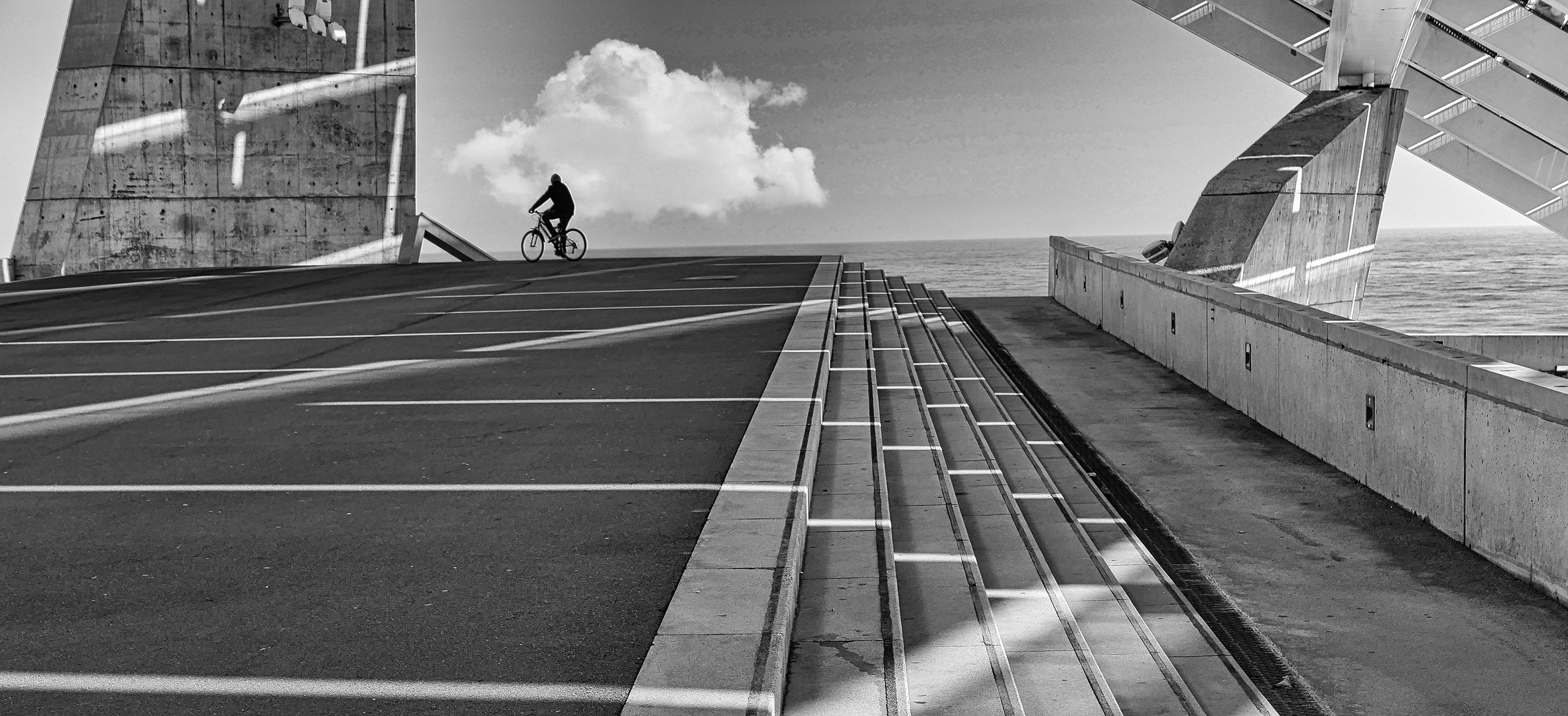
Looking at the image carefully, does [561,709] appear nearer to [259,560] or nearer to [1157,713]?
[259,560]

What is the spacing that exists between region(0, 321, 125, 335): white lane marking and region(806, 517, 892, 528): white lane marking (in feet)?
37.8

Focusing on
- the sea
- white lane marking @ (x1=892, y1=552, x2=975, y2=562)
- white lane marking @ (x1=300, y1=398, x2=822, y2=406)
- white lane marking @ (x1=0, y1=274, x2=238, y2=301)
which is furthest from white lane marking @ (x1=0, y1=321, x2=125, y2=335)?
the sea

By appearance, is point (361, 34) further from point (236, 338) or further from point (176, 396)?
point (176, 396)

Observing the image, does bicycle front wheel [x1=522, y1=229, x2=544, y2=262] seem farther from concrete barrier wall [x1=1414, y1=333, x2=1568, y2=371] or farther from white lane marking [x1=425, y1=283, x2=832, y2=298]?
concrete barrier wall [x1=1414, y1=333, x2=1568, y2=371]

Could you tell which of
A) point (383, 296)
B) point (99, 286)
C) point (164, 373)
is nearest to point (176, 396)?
point (164, 373)

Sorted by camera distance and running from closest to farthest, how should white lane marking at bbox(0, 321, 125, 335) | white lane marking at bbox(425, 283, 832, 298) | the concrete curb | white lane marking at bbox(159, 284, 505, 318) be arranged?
the concrete curb < white lane marking at bbox(0, 321, 125, 335) < white lane marking at bbox(159, 284, 505, 318) < white lane marking at bbox(425, 283, 832, 298)

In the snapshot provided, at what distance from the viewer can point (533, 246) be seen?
29.7 metres

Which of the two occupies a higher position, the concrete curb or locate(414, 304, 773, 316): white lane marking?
locate(414, 304, 773, 316): white lane marking

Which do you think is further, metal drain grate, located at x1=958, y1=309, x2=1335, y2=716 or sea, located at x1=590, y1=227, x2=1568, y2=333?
sea, located at x1=590, y1=227, x2=1568, y2=333

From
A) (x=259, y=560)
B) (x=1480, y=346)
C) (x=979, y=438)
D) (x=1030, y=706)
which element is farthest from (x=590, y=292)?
(x=1480, y=346)

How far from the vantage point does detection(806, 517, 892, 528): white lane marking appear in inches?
226

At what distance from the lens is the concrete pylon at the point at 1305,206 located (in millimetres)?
22094

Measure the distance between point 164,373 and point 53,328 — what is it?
4.82 metres

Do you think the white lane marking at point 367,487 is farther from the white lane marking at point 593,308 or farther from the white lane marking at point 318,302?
the white lane marking at point 318,302
